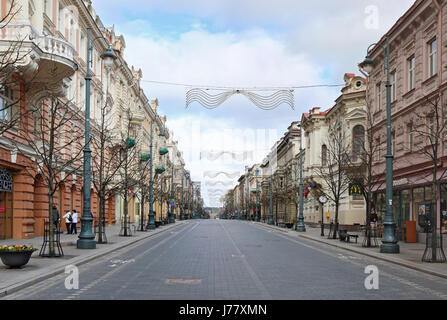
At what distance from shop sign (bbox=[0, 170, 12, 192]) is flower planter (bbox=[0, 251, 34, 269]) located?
12.0 metres

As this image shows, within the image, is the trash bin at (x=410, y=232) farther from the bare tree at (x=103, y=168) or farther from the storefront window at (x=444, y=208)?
the bare tree at (x=103, y=168)

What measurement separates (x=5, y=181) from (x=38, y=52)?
643 cm

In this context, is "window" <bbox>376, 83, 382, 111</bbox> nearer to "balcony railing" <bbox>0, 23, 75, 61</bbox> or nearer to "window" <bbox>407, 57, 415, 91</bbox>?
"window" <bbox>407, 57, 415, 91</bbox>

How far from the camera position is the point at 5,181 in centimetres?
2559

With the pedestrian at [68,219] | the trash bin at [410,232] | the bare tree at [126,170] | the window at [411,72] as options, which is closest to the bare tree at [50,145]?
the pedestrian at [68,219]

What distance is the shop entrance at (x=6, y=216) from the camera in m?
25.6

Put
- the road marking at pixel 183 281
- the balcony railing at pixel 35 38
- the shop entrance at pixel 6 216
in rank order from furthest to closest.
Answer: the shop entrance at pixel 6 216 → the balcony railing at pixel 35 38 → the road marking at pixel 183 281

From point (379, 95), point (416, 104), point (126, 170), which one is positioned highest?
point (379, 95)

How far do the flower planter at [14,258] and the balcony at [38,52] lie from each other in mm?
9914

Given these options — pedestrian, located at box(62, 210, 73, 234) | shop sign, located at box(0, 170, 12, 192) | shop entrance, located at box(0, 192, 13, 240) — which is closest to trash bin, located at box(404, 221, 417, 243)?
pedestrian, located at box(62, 210, 73, 234)

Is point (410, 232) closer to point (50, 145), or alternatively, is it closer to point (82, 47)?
point (50, 145)
